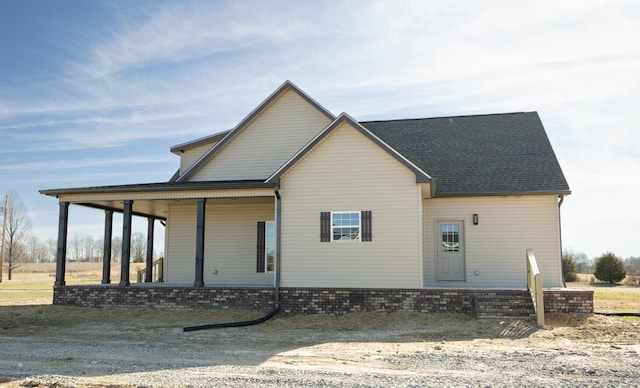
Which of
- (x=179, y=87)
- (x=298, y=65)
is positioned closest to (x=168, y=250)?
(x=179, y=87)

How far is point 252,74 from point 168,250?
256 inches

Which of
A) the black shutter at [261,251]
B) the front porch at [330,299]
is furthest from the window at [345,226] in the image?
the black shutter at [261,251]

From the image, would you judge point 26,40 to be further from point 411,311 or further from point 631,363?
point 631,363

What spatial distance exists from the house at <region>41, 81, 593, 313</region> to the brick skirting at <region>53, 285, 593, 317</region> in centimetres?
4

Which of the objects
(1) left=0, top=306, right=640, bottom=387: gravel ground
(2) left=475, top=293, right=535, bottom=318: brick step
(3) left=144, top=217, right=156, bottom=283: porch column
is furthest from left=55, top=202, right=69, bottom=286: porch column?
(2) left=475, top=293, right=535, bottom=318: brick step

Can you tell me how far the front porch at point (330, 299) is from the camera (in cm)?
1286

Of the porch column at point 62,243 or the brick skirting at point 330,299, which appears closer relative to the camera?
the brick skirting at point 330,299

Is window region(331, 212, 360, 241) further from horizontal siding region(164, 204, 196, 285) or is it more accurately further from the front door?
horizontal siding region(164, 204, 196, 285)

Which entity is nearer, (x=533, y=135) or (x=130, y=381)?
(x=130, y=381)

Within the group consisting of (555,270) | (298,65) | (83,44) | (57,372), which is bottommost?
(57,372)

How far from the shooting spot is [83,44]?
18.1 meters

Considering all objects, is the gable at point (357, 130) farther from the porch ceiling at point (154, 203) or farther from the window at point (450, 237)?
the window at point (450, 237)

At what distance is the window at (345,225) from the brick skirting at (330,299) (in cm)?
138

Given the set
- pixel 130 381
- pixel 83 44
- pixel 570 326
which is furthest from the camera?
pixel 83 44
